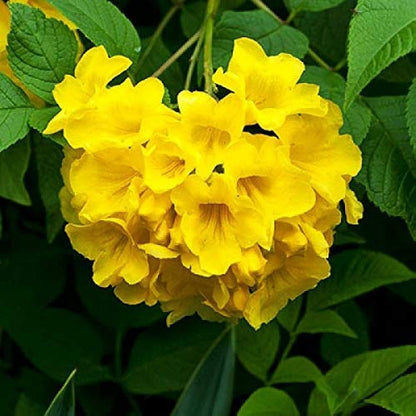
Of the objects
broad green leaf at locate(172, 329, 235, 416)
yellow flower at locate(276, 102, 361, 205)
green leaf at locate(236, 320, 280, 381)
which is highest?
yellow flower at locate(276, 102, 361, 205)

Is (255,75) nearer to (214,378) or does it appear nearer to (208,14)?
(208,14)

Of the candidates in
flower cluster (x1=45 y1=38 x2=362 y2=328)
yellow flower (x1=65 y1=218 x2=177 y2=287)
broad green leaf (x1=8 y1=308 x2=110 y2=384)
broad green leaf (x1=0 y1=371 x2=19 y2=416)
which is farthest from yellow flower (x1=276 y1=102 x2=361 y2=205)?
broad green leaf (x1=0 y1=371 x2=19 y2=416)

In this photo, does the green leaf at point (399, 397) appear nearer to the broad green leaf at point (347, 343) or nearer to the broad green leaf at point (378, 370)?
the broad green leaf at point (378, 370)

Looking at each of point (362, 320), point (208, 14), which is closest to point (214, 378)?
point (362, 320)

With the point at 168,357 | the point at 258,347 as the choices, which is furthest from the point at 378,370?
the point at 168,357

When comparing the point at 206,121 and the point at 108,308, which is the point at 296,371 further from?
the point at 206,121

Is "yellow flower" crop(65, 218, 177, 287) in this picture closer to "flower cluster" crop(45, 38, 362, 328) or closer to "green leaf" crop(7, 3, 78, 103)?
"flower cluster" crop(45, 38, 362, 328)

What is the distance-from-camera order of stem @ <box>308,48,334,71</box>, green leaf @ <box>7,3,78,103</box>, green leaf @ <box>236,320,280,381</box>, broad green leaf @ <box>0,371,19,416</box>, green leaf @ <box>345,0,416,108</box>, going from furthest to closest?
1. broad green leaf @ <box>0,371,19,416</box>
2. green leaf @ <box>236,320,280,381</box>
3. stem @ <box>308,48,334,71</box>
4. green leaf @ <box>7,3,78,103</box>
5. green leaf @ <box>345,0,416,108</box>
